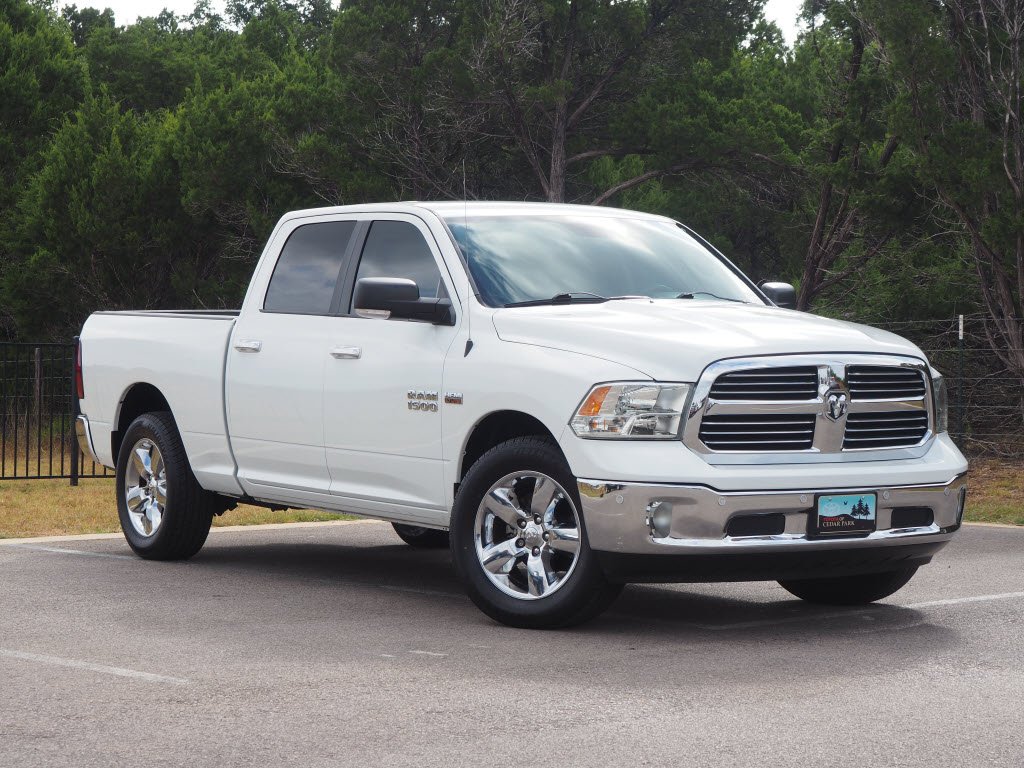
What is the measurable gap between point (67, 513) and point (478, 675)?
8743 millimetres

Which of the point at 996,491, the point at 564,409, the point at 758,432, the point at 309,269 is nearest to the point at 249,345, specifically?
the point at 309,269

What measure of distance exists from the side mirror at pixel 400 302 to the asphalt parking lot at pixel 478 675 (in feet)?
5.20

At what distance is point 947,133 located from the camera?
17703mm

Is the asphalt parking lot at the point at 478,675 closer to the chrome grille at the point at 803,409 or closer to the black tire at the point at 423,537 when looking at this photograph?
the chrome grille at the point at 803,409

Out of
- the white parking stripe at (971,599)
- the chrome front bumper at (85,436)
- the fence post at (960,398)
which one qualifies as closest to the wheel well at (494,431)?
the white parking stripe at (971,599)

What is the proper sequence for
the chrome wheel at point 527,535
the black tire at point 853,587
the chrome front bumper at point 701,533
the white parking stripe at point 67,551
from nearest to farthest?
the chrome front bumper at point 701,533
the chrome wheel at point 527,535
the black tire at point 853,587
the white parking stripe at point 67,551

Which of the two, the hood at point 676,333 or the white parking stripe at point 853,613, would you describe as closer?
the hood at point 676,333

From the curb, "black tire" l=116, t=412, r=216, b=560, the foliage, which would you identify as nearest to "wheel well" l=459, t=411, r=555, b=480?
"black tire" l=116, t=412, r=216, b=560

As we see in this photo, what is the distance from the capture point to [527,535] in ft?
25.7

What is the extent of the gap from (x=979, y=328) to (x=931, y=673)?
52.1ft

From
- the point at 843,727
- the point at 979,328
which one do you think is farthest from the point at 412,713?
the point at 979,328

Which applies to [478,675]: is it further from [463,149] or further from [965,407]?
[463,149]

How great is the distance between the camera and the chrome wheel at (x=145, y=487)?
10781mm

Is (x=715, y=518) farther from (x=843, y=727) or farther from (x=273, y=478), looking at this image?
(x=273, y=478)
